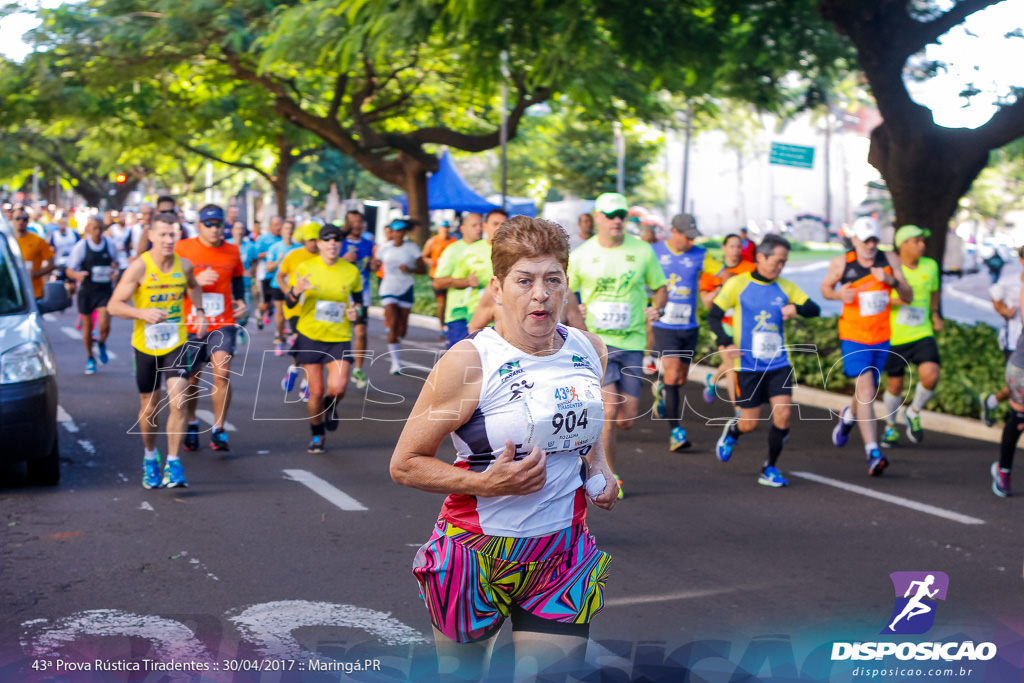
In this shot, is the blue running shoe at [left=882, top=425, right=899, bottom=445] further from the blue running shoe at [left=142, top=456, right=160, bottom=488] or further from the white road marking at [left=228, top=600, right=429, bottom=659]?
the white road marking at [left=228, top=600, right=429, bottom=659]

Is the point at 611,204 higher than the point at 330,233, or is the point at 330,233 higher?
the point at 611,204

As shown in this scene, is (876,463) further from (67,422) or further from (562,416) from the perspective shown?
(67,422)

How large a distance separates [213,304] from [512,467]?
23.1ft

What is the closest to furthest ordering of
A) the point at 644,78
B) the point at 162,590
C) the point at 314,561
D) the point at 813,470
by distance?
the point at 162,590
the point at 314,561
the point at 813,470
the point at 644,78

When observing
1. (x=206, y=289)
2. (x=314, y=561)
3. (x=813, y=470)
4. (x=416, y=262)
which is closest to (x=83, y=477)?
(x=206, y=289)

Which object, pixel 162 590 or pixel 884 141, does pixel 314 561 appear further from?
pixel 884 141

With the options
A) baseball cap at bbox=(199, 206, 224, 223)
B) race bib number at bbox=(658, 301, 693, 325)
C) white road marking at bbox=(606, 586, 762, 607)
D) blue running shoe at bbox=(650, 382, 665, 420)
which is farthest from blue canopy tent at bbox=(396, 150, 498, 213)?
white road marking at bbox=(606, 586, 762, 607)

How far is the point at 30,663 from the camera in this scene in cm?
474

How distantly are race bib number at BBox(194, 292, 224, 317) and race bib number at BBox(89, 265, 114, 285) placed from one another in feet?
18.4

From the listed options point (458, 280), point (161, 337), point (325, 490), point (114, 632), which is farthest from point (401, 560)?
point (458, 280)

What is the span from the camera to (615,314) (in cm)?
880

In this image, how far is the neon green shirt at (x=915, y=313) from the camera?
1038 centimetres

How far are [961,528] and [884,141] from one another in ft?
23.6

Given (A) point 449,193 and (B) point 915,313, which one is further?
(A) point 449,193
